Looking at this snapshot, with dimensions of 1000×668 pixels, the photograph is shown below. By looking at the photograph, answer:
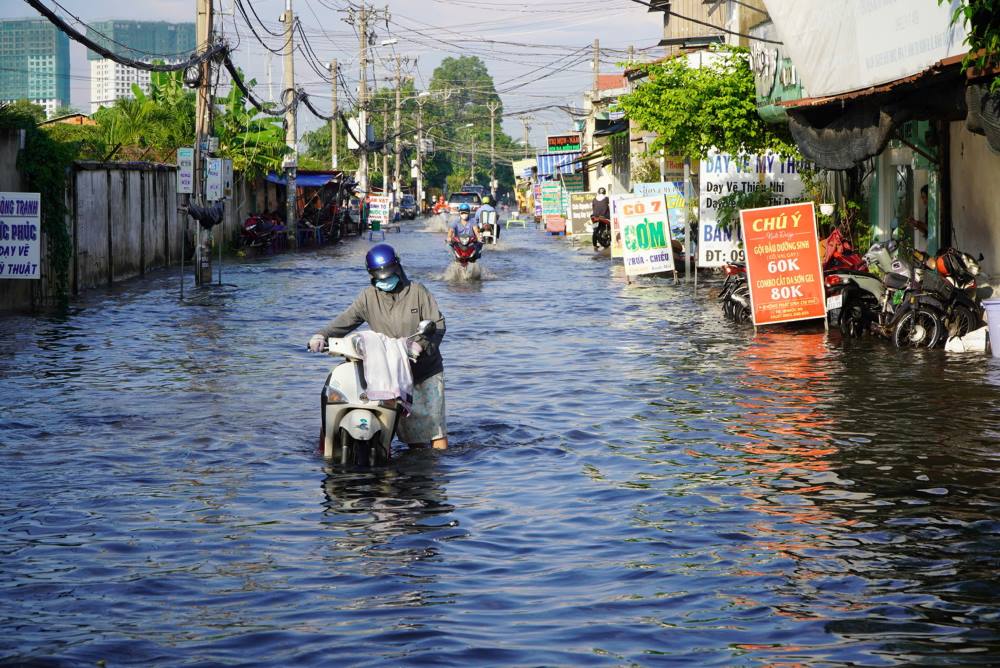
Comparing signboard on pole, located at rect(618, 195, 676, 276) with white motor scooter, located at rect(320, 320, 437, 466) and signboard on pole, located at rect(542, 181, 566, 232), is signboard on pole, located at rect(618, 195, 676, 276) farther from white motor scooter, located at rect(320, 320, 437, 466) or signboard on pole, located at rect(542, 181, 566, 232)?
signboard on pole, located at rect(542, 181, 566, 232)

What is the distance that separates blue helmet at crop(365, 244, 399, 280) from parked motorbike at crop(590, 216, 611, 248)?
35.1 metres

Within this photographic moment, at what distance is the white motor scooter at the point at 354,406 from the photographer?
9.87m

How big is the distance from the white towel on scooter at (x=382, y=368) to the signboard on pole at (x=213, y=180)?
19506 mm

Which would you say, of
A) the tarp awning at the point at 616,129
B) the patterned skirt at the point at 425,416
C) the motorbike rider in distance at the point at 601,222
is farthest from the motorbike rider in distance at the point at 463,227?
the patterned skirt at the point at 425,416

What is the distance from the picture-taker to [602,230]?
150ft

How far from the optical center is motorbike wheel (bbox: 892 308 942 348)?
55.9 ft

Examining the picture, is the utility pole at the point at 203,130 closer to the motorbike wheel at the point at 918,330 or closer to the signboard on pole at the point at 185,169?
the signboard on pole at the point at 185,169

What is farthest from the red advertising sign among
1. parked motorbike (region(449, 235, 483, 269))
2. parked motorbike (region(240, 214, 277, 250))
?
parked motorbike (region(240, 214, 277, 250))

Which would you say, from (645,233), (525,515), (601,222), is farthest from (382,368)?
(601,222)

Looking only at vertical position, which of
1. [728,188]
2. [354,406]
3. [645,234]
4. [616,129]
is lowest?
[354,406]

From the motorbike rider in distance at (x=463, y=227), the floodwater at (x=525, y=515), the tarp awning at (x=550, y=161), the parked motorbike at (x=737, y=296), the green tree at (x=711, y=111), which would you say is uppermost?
the tarp awning at (x=550, y=161)

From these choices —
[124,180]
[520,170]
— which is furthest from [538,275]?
[520,170]

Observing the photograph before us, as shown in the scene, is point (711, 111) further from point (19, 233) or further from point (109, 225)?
point (19, 233)

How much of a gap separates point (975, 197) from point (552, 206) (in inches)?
1831
